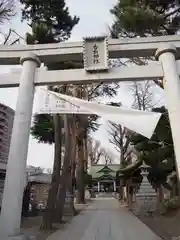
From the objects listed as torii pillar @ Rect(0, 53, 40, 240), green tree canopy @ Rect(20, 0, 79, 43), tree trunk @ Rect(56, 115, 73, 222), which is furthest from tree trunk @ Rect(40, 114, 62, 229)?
torii pillar @ Rect(0, 53, 40, 240)

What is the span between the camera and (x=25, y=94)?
21.0ft

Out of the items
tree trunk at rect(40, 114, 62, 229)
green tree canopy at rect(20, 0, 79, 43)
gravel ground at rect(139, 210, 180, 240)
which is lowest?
gravel ground at rect(139, 210, 180, 240)

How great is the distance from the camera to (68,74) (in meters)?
6.54

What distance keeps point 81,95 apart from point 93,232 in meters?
5.79

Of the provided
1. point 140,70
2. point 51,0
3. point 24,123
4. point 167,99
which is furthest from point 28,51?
point 51,0

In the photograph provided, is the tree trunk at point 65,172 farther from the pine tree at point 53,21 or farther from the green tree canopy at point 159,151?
the green tree canopy at point 159,151

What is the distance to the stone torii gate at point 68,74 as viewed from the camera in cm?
576

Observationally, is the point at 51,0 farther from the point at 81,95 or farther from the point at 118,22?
the point at 81,95

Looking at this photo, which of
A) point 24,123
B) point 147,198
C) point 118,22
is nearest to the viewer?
point 24,123

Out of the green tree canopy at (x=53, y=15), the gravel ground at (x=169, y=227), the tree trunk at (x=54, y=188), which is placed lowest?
the gravel ground at (x=169, y=227)

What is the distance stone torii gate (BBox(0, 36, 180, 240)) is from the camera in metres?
5.76

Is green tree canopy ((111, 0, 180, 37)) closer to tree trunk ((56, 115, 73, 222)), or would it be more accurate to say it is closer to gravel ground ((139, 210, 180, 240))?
tree trunk ((56, 115, 73, 222))

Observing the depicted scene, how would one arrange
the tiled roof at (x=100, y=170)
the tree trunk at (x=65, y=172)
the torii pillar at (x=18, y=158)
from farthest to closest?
the tiled roof at (x=100, y=170), the tree trunk at (x=65, y=172), the torii pillar at (x=18, y=158)

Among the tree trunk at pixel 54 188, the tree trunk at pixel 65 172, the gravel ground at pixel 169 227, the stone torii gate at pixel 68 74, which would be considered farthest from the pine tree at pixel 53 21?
the gravel ground at pixel 169 227
